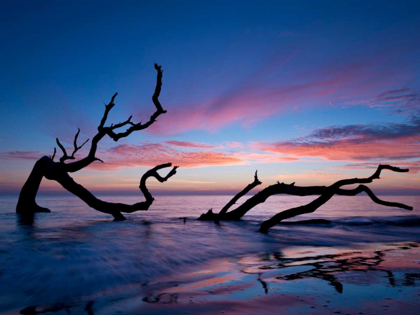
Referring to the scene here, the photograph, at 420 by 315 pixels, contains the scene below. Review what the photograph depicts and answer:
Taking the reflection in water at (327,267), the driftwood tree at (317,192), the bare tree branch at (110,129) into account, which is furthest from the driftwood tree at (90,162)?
the reflection in water at (327,267)

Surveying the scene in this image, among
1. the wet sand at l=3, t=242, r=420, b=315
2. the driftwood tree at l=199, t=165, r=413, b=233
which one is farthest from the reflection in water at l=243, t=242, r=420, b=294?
the driftwood tree at l=199, t=165, r=413, b=233

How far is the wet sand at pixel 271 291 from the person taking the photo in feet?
8.94

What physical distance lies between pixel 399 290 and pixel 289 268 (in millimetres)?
1656

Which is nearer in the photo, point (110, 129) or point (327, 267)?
point (327, 267)

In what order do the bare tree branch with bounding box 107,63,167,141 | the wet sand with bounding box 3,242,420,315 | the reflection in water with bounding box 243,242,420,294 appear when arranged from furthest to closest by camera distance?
the bare tree branch with bounding box 107,63,167,141, the reflection in water with bounding box 243,242,420,294, the wet sand with bounding box 3,242,420,315

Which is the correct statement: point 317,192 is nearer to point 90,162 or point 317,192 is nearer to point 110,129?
point 110,129

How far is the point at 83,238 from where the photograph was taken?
711 cm

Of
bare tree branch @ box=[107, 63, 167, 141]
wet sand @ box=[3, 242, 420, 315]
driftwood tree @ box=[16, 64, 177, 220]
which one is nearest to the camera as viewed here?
wet sand @ box=[3, 242, 420, 315]

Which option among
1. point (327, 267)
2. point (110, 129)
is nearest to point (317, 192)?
point (327, 267)

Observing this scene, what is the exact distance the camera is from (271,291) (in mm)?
3230

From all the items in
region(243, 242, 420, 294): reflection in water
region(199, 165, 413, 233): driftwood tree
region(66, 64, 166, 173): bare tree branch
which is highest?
region(66, 64, 166, 173): bare tree branch

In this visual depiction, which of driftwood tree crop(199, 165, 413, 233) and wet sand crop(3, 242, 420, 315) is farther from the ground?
driftwood tree crop(199, 165, 413, 233)

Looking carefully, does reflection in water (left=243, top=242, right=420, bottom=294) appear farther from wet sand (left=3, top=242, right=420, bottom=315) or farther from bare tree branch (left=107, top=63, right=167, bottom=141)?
bare tree branch (left=107, top=63, right=167, bottom=141)

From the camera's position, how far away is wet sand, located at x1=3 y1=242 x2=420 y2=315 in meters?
2.72
